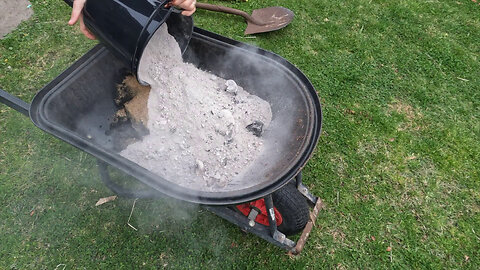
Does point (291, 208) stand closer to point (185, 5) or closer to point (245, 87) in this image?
point (245, 87)

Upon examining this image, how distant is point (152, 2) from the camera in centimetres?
158

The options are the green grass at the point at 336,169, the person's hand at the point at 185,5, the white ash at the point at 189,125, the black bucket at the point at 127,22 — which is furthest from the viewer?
the green grass at the point at 336,169

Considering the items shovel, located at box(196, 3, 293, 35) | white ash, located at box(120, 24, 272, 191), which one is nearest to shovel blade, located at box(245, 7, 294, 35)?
shovel, located at box(196, 3, 293, 35)

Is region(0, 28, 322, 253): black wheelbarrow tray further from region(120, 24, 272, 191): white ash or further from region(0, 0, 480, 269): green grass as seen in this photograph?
region(0, 0, 480, 269): green grass

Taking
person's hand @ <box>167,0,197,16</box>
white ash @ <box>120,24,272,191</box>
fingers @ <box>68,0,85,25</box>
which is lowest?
white ash @ <box>120,24,272,191</box>

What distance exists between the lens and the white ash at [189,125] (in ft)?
6.24

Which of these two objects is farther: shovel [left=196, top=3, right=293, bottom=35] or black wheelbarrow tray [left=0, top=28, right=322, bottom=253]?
shovel [left=196, top=3, right=293, bottom=35]

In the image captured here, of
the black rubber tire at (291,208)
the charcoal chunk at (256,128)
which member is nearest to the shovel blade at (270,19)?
the charcoal chunk at (256,128)

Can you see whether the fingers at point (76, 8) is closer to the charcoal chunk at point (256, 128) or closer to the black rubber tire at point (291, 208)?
the charcoal chunk at point (256, 128)

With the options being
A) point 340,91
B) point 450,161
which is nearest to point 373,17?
Result: point 340,91

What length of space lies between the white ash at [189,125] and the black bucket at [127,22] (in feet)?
0.87

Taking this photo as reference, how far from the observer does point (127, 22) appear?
1.58 meters

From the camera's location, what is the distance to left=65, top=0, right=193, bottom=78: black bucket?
1.57m

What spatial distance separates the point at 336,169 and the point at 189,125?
1.40 metres
